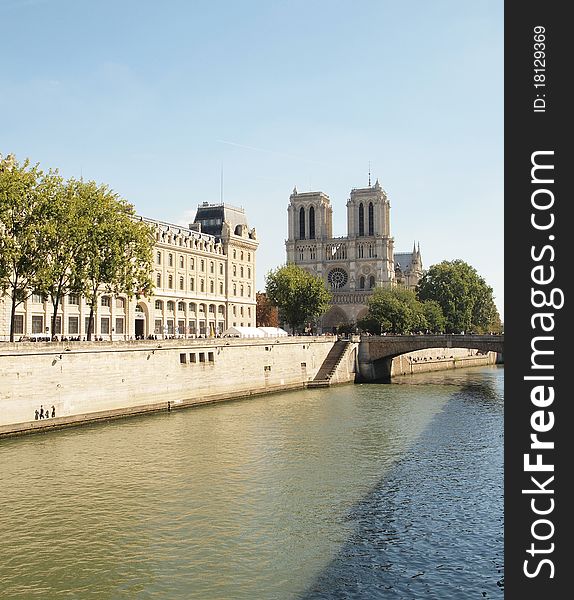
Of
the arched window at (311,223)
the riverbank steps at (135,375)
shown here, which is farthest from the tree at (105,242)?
the arched window at (311,223)

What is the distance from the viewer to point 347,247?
170 metres

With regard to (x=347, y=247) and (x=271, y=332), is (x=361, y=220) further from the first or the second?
(x=271, y=332)

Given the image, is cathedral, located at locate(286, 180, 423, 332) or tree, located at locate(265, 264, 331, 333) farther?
cathedral, located at locate(286, 180, 423, 332)

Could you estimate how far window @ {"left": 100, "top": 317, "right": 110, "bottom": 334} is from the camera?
80250 mm

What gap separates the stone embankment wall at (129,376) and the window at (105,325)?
17017 millimetres

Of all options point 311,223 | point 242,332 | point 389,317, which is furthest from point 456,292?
point 242,332

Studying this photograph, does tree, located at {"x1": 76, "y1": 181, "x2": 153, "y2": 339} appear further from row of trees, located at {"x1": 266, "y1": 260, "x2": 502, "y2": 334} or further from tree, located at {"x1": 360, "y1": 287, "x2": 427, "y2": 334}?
tree, located at {"x1": 360, "y1": 287, "x2": 427, "y2": 334}

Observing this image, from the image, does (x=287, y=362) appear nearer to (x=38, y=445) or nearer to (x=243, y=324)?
(x=243, y=324)

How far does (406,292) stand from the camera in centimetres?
12350

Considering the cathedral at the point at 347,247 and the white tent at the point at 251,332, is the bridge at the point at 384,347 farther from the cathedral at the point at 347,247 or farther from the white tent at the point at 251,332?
the cathedral at the point at 347,247

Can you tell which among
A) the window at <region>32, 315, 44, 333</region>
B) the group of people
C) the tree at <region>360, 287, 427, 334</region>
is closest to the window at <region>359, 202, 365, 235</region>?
the tree at <region>360, 287, 427, 334</region>

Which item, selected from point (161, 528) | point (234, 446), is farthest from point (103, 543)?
point (234, 446)

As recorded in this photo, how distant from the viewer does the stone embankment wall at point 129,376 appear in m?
46.7

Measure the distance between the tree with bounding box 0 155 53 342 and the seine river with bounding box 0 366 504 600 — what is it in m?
12.7
